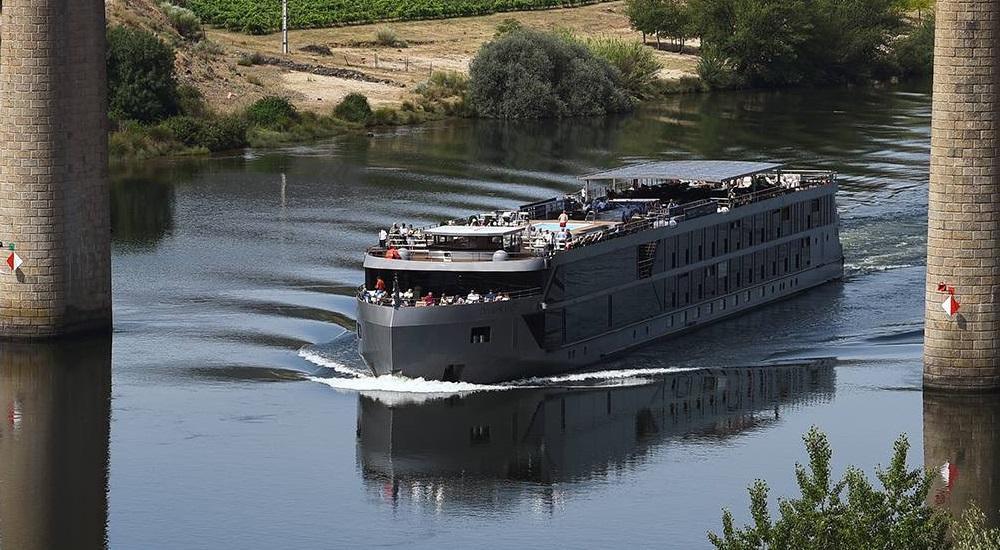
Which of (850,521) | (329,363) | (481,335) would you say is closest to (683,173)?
(329,363)

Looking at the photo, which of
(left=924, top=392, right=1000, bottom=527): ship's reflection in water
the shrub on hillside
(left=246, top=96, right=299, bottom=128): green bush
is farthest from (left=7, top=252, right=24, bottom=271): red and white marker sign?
the shrub on hillside

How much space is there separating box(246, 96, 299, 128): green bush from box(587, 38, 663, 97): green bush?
21236mm

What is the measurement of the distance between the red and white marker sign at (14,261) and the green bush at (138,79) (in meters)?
35.1

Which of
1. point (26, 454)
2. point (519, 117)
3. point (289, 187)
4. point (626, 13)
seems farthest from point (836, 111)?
point (26, 454)

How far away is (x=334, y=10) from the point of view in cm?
12369

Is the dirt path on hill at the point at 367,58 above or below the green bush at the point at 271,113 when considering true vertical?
above

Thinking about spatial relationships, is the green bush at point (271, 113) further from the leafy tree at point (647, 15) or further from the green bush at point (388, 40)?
the leafy tree at point (647, 15)

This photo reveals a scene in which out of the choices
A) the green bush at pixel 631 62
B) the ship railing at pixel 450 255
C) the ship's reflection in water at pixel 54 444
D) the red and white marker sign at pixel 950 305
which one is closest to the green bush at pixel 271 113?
the green bush at pixel 631 62

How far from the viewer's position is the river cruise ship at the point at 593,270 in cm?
4497

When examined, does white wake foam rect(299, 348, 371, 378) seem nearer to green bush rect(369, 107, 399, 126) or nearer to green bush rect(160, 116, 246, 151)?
green bush rect(160, 116, 246, 151)

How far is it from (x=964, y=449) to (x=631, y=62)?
69.2 meters

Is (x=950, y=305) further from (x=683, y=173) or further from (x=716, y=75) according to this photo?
(x=716, y=75)

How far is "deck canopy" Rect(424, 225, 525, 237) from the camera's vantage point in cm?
4662

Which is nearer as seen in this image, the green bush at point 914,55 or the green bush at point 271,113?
the green bush at point 271,113
